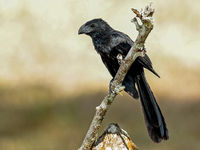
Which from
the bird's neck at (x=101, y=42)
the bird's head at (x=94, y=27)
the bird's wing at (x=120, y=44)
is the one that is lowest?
the bird's wing at (x=120, y=44)

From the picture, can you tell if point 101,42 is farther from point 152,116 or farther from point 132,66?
point 152,116

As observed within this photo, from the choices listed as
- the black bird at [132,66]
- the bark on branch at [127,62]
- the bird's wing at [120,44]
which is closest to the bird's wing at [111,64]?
the black bird at [132,66]

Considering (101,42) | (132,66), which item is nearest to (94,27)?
(101,42)

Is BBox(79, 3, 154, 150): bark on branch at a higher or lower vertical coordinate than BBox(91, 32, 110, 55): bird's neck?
lower

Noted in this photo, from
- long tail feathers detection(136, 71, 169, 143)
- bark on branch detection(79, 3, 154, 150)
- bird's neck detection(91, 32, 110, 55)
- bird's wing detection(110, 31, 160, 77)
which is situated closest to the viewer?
bark on branch detection(79, 3, 154, 150)

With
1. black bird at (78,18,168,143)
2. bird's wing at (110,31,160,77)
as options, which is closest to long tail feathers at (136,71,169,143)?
black bird at (78,18,168,143)

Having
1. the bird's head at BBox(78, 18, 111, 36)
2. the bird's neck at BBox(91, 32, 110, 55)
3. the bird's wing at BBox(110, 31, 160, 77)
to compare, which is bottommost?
the bird's wing at BBox(110, 31, 160, 77)

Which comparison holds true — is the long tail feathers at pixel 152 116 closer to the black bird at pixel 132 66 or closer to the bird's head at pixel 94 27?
the black bird at pixel 132 66

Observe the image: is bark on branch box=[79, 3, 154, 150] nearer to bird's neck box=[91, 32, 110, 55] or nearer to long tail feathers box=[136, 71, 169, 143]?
long tail feathers box=[136, 71, 169, 143]
